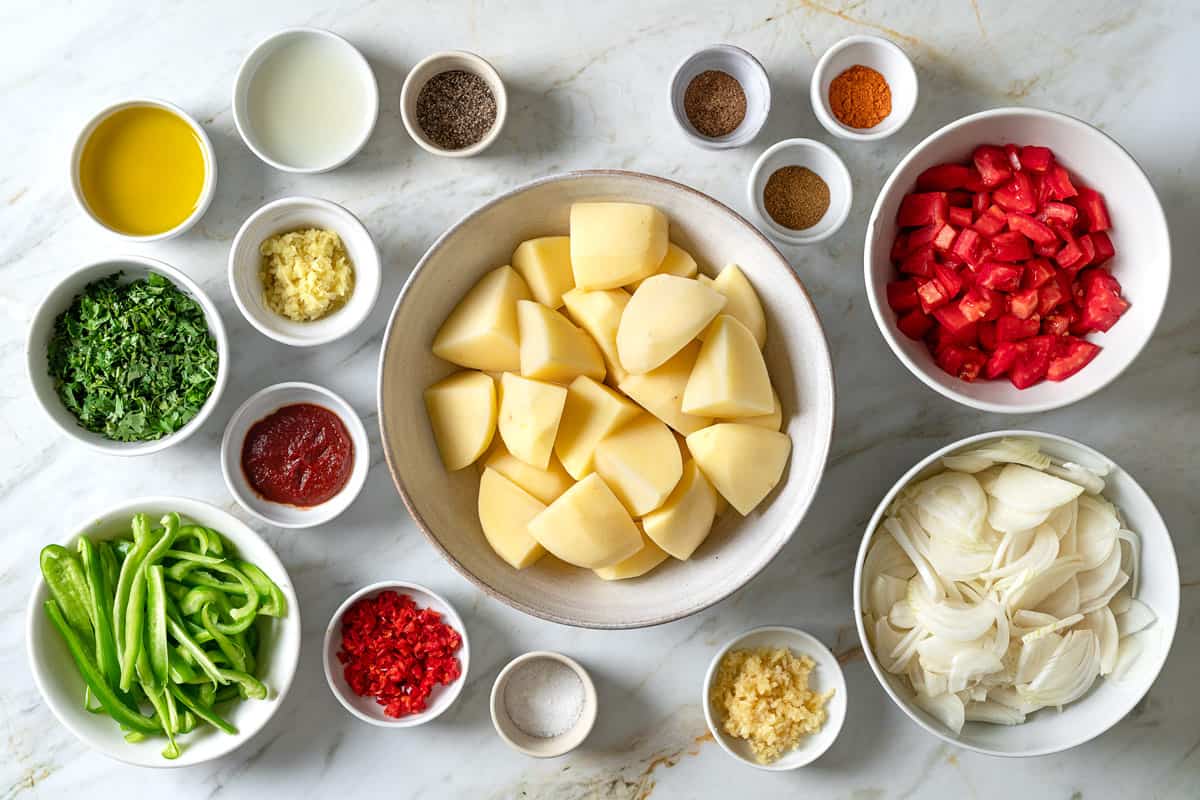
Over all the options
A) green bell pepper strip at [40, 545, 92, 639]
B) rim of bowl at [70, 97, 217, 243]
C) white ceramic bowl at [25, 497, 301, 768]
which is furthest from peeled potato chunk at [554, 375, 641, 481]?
green bell pepper strip at [40, 545, 92, 639]

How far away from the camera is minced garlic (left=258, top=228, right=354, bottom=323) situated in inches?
90.1

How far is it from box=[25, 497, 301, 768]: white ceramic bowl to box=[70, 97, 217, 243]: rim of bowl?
665 millimetres

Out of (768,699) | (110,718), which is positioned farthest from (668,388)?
(110,718)

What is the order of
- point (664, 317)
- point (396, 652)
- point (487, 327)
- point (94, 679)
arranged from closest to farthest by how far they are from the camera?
point (664, 317)
point (487, 327)
point (94, 679)
point (396, 652)

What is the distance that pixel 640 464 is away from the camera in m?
2.11

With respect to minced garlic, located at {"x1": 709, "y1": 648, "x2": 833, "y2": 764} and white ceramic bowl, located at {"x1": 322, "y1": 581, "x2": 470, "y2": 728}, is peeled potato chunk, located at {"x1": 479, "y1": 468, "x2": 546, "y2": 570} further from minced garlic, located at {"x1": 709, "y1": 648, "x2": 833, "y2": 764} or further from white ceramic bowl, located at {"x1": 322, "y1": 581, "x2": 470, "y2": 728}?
minced garlic, located at {"x1": 709, "y1": 648, "x2": 833, "y2": 764}

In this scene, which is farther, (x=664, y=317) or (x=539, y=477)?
(x=539, y=477)

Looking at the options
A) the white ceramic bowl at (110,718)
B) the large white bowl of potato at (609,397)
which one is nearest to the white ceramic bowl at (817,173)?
the large white bowl of potato at (609,397)

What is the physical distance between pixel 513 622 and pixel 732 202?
4.10 feet

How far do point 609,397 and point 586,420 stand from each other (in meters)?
0.08

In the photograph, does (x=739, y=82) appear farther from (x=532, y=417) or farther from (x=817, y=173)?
(x=532, y=417)

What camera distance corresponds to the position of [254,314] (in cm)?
228

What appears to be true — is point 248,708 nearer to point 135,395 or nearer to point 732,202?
point 135,395

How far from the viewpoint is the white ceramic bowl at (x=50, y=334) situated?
88.2 inches
